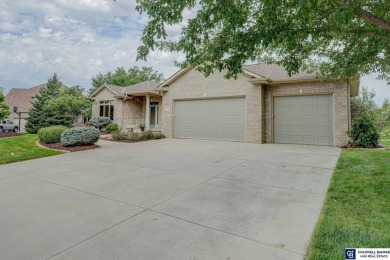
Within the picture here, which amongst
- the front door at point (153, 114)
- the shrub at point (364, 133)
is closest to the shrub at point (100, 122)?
the front door at point (153, 114)

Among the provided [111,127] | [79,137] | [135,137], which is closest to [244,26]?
[79,137]

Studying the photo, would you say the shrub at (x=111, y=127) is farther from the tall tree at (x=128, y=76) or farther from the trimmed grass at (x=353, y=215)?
the tall tree at (x=128, y=76)

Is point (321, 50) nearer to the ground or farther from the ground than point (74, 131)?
farther from the ground

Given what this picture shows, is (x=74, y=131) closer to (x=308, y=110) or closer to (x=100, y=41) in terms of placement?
(x=100, y=41)

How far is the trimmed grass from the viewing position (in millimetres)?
2621

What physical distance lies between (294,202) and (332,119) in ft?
29.6

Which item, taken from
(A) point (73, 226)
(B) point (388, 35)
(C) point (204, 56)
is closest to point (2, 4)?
(C) point (204, 56)

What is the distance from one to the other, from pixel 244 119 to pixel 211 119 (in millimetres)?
2177

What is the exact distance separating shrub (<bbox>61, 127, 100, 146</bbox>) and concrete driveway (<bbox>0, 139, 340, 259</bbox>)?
13.6 ft

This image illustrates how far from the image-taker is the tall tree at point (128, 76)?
38.3m

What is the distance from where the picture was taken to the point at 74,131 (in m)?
11.5

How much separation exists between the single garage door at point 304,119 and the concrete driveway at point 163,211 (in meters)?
5.16

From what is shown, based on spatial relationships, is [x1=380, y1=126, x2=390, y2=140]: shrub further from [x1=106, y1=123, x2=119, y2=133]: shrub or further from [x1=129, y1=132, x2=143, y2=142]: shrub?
[x1=106, y1=123, x2=119, y2=133]: shrub

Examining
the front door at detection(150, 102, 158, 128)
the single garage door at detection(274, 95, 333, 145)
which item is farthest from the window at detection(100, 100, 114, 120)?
the single garage door at detection(274, 95, 333, 145)
